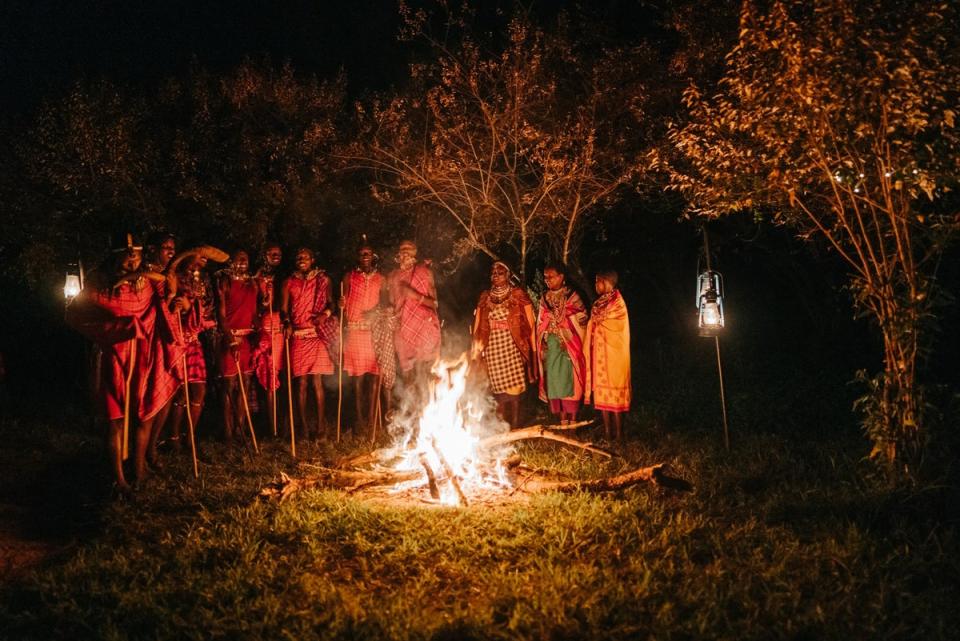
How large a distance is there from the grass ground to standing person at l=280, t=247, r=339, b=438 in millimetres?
2304

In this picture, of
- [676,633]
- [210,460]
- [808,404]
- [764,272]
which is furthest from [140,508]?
[764,272]

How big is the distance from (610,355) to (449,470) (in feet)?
10.2

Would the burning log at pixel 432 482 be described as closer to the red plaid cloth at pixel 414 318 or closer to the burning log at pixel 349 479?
the burning log at pixel 349 479

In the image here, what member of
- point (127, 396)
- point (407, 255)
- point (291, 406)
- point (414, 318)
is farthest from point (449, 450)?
point (407, 255)

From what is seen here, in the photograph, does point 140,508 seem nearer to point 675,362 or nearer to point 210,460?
point 210,460

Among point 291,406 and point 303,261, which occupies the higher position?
point 303,261

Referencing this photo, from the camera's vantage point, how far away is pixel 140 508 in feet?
21.4

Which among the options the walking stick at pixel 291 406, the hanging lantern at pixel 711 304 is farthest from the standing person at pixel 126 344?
the hanging lantern at pixel 711 304

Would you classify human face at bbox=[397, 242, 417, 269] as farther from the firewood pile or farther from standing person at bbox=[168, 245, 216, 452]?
the firewood pile

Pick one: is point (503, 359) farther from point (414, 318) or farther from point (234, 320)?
point (234, 320)

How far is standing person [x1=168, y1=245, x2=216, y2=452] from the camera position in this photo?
8.38 meters

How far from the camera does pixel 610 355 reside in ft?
29.5

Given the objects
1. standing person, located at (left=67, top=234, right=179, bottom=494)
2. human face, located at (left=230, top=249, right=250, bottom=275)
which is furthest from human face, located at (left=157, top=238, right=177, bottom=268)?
human face, located at (left=230, top=249, right=250, bottom=275)

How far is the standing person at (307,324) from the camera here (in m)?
9.47
